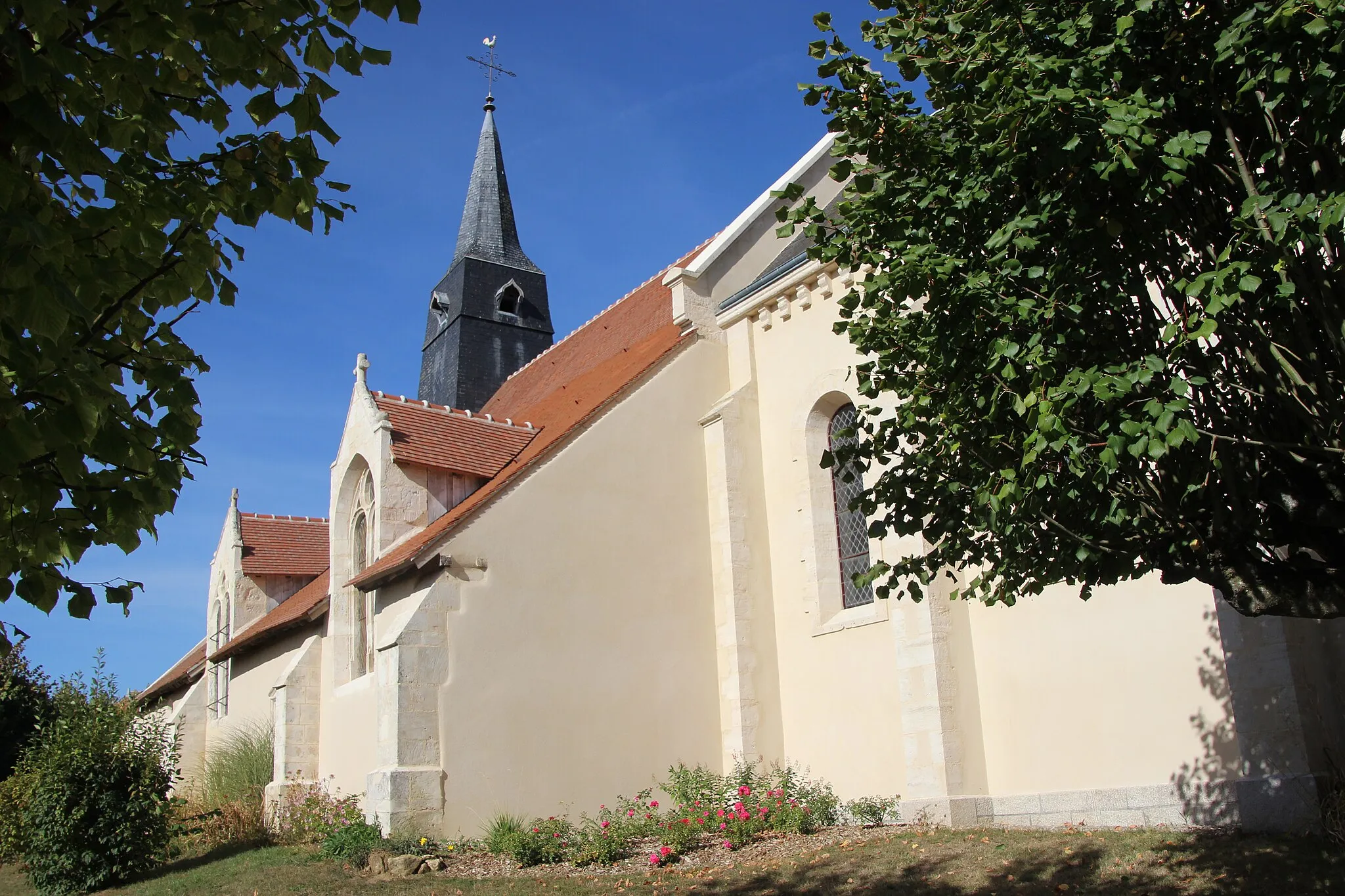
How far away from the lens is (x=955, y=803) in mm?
12109

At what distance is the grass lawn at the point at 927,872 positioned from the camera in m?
8.48

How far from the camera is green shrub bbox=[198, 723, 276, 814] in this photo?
699 inches

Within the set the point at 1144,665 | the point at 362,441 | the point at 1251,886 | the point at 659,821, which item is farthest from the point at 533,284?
the point at 1251,886

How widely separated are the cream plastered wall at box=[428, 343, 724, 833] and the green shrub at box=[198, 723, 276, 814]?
588 cm

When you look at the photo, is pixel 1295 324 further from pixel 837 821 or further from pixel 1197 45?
pixel 837 821

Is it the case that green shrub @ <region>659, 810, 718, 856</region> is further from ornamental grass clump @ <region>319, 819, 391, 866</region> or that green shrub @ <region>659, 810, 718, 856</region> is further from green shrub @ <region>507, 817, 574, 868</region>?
ornamental grass clump @ <region>319, 819, 391, 866</region>

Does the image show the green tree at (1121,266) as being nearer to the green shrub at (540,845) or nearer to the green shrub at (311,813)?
the green shrub at (540,845)

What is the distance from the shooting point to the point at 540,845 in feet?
39.1

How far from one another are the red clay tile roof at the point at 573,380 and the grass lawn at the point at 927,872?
12.9 feet

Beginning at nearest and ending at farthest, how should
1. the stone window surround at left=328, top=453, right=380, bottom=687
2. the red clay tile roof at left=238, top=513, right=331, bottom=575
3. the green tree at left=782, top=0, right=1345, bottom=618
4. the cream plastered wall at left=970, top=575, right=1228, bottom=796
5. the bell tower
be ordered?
1. the green tree at left=782, top=0, right=1345, bottom=618
2. the cream plastered wall at left=970, top=575, right=1228, bottom=796
3. the stone window surround at left=328, top=453, right=380, bottom=687
4. the red clay tile roof at left=238, top=513, right=331, bottom=575
5. the bell tower

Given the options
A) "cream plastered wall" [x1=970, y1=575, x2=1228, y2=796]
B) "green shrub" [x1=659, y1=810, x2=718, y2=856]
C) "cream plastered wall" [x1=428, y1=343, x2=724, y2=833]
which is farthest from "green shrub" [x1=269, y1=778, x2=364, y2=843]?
"cream plastered wall" [x1=970, y1=575, x2=1228, y2=796]

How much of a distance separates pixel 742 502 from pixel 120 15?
37.5 feet

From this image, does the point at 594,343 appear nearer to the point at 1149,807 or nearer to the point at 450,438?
the point at 450,438

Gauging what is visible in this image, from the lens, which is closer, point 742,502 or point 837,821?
point 837,821
